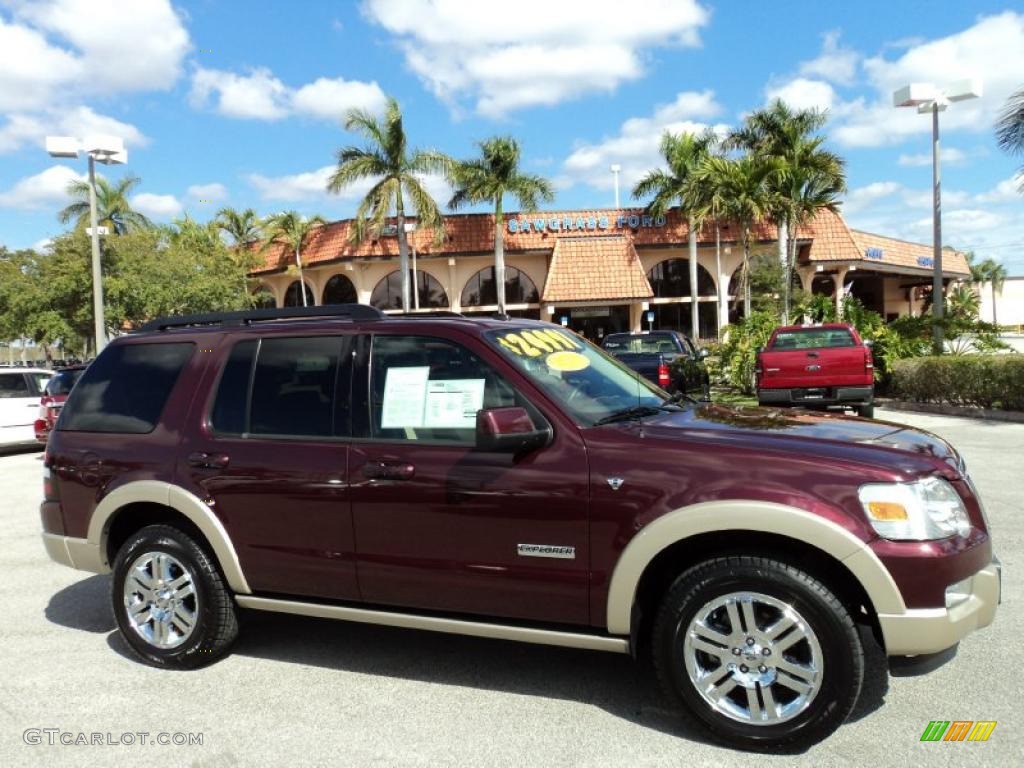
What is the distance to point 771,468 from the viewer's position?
10.7 ft

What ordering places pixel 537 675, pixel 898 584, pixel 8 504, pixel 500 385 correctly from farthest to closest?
pixel 8 504
pixel 537 675
pixel 500 385
pixel 898 584

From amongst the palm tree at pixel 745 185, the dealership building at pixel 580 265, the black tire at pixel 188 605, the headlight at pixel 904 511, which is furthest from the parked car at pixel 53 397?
the dealership building at pixel 580 265

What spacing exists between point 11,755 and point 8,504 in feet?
23.4

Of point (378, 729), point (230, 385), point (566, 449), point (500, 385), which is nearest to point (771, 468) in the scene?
point (566, 449)

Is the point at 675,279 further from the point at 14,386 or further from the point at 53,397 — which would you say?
the point at 53,397

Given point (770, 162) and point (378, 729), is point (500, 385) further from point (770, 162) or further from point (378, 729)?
point (770, 162)

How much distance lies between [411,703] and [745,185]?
2402cm

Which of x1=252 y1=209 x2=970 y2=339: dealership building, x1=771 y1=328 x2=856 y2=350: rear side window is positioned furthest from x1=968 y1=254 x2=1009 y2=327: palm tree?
x1=771 y1=328 x2=856 y2=350: rear side window

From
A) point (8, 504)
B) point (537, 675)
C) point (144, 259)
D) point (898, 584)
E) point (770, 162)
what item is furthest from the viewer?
point (144, 259)

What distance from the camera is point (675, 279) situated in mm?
38812

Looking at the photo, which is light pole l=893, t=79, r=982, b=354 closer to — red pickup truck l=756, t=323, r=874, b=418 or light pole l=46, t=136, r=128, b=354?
red pickup truck l=756, t=323, r=874, b=418

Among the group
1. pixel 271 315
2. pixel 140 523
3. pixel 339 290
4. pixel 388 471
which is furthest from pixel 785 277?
pixel 388 471

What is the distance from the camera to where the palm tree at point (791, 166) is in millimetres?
26219
